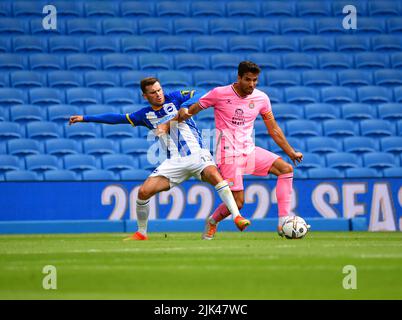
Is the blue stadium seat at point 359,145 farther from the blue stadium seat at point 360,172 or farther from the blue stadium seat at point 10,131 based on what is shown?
the blue stadium seat at point 10,131

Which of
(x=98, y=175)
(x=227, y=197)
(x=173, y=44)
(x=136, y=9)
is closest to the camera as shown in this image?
(x=227, y=197)

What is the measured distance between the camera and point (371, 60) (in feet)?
60.4

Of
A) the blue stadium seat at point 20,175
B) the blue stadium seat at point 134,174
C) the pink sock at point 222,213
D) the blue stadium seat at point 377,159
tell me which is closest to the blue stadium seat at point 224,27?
the blue stadium seat at point 377,159

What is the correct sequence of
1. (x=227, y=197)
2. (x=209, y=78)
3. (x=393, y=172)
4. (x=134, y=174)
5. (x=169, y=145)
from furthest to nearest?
(x=209, y=78), (x=393, y=172), (x=134, y=174), (x=169, y=145), (x=227, y=197)

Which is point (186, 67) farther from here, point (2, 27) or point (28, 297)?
point (28, 297)

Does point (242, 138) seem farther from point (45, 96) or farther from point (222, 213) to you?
point (45, 96)

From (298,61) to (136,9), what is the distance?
3.44 metres

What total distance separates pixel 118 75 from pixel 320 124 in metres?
3.90

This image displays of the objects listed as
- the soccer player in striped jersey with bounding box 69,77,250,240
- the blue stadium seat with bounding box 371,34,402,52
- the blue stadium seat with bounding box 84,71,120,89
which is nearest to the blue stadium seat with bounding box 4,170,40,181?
the blue stadium seat with bounding box 84,71,120,89

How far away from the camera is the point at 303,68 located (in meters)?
18.3

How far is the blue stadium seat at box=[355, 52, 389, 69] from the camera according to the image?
18.3 meters

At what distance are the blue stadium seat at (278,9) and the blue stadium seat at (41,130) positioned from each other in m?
5.33

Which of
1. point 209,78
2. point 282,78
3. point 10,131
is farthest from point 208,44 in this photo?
point 10,131

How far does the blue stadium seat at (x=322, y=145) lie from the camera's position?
16.3 metres
